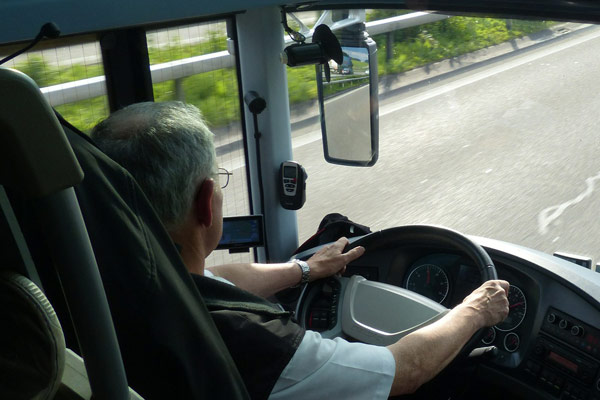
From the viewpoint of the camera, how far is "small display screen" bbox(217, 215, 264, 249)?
3.24 m

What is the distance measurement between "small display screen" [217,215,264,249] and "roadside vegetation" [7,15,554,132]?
43 centimetres

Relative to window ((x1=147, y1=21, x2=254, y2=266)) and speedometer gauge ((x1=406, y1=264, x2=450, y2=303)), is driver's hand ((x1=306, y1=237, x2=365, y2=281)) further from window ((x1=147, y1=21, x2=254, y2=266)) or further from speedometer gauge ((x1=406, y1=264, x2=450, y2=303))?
window ((x1=147, y1=21, x2=254, y2=266))

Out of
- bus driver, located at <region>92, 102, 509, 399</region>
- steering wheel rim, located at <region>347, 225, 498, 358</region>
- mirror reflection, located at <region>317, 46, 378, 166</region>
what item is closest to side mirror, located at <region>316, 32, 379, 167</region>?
mirror reflection, located at <region>317, 46, 378, 166</region>

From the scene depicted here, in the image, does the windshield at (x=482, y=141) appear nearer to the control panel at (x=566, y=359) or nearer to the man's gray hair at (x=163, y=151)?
the control panel at (x=566, y=359)

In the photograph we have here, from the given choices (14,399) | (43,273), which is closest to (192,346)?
(43,273)

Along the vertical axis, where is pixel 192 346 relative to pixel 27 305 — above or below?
below

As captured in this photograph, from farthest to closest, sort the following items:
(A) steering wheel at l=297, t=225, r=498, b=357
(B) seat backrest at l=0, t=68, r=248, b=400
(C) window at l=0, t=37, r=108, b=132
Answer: (C) window at l=0, t=37, r=108, b=132 → (A) steering wheel at l=297, t=225, r=498, b=357 → (B) seat backrest at l=0, t=68, r=248, b=400

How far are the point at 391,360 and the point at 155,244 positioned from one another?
2.77ft

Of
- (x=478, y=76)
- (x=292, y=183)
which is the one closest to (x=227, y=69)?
(x=292, y=183)

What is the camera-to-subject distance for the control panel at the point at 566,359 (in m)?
2.49

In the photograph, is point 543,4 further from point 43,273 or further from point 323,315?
point 43,273

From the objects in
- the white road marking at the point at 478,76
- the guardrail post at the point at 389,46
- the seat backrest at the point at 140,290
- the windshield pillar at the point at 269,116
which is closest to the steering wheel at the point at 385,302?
the windshield pillar at the point at 269,116

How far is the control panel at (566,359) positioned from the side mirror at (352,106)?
1.13m

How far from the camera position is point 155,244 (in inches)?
52.7
